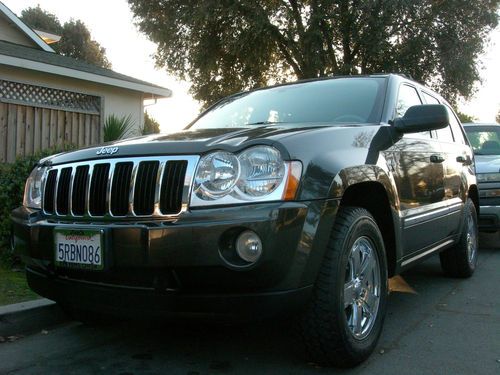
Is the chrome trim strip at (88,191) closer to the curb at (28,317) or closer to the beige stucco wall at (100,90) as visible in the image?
the curb at (28,317)

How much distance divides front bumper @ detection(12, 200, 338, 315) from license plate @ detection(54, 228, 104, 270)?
45mm

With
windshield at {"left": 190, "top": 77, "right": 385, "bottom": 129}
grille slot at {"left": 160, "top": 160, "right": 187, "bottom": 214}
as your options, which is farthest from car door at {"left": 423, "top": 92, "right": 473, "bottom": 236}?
grille slot at {"left": 160, "top": 160, "right": 187, "bottom": 214}

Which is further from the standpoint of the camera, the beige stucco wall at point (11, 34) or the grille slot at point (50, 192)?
the beige stucco wall at point (11, 34)

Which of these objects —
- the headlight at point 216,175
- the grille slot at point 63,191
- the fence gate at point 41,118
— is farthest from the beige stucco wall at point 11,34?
the headlight at point 216,175

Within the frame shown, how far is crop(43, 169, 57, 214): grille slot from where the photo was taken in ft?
10.5

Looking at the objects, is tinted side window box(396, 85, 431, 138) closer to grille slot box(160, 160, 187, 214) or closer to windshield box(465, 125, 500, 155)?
grille slot box(160, 160, 187, 214)

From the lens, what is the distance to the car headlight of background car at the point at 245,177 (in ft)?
8.64

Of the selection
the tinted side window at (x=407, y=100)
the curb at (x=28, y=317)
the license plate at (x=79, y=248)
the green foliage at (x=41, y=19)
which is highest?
the green foliage at (x=41, y=19)

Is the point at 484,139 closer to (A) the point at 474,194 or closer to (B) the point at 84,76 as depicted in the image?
(A) the point at 474,194

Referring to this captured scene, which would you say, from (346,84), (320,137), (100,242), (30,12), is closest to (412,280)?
(346,84)

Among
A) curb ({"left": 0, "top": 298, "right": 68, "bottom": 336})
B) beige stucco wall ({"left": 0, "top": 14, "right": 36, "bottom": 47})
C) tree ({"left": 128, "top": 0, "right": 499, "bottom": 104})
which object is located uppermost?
tree ({"left": 128, "top": 0, "right": 499, "bottom": 104})

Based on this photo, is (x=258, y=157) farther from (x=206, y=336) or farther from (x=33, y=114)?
(x=33, y=114)

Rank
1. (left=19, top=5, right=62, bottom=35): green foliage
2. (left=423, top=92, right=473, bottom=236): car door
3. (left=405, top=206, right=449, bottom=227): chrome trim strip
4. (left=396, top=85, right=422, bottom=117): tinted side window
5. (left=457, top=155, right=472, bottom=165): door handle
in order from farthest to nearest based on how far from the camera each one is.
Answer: (left=19, top=5, right=62, bottom=35): green foliage, (left=457, top=155, right=472, bottom=165): door handle, (left=423, top=92, right=473, bottom=236): car door, (left=396, top=85, right=422, bottom=117): tinted side window, (left=405, top=206, right=449, bottom=227): chrome trim strip

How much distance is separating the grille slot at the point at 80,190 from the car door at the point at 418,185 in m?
1.91
